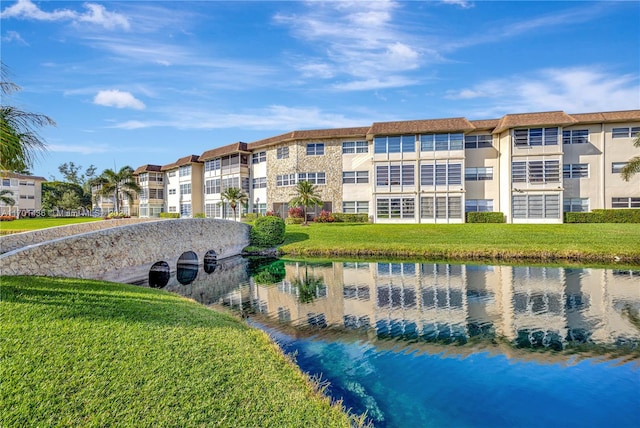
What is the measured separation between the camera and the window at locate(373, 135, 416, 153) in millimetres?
33531

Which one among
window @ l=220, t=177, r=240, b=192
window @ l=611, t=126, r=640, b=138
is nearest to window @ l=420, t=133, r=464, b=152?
window @ l=611, t=126, r=640, b=138

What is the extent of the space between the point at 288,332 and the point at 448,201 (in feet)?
89.1

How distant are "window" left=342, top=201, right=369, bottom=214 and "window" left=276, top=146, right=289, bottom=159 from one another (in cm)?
922

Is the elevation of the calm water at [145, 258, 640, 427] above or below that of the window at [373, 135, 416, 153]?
below

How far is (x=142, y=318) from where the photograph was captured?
25.1 feet

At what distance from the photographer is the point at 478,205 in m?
33.3

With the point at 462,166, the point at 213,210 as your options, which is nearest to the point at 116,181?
the point at 213,210

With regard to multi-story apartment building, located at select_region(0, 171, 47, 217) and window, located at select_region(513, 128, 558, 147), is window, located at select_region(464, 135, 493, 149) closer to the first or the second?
window, located at select_region(513, 128, 558, 147)

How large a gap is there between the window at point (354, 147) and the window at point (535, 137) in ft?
47.3

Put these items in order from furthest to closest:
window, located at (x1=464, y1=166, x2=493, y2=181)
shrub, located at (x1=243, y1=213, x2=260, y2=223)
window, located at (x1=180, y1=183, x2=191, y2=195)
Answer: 1. window, located at (x1=180, y1=183, x2=191, y2=195)
2. shrub, located at (x1=243, y1=213, x2=260, y2=223)
3. window, located at (x1=464, y1=166, x2=493, y2=181)

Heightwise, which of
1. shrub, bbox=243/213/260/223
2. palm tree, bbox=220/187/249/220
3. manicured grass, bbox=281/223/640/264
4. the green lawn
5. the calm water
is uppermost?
palm tree, bbox=220/187/249/220

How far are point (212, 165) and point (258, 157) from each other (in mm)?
8529

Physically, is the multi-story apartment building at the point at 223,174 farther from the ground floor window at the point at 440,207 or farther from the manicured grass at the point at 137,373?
the manicured grass at the point at 137,373

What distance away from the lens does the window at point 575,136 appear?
30781 millimetres
